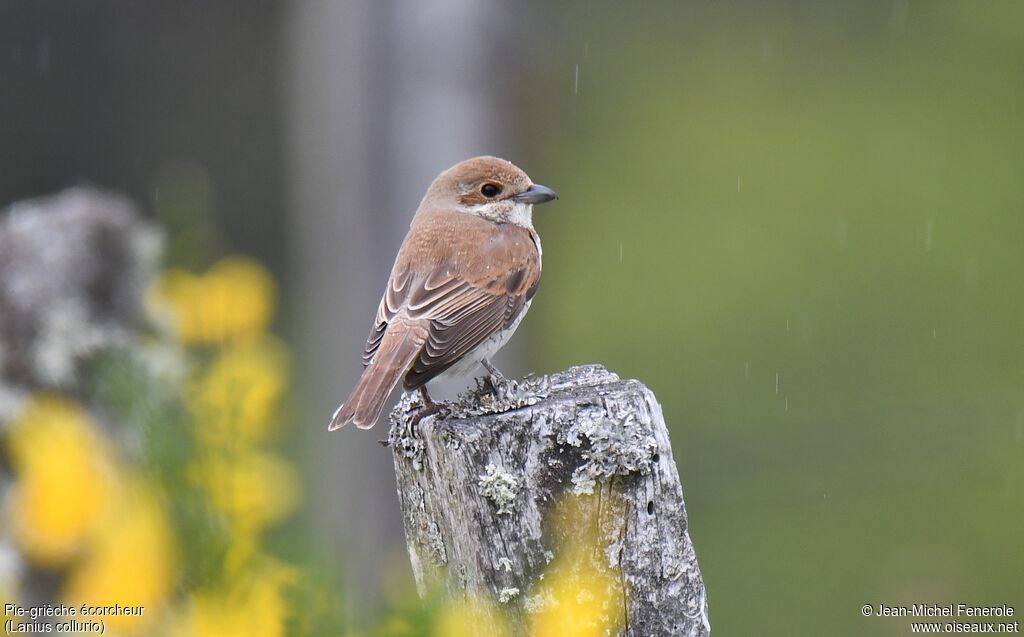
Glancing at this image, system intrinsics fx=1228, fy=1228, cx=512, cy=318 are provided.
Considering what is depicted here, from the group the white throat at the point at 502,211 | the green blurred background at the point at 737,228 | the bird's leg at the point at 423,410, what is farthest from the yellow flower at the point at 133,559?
the green blurred background at the point at 737,228

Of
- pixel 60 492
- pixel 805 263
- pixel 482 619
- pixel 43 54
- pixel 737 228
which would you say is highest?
pixel 43 54

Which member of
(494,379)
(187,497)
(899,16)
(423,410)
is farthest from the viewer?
(899,16)

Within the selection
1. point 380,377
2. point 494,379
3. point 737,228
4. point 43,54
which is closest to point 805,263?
point 737,228

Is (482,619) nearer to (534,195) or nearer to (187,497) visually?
(187,497)

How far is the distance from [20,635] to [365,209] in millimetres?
3778

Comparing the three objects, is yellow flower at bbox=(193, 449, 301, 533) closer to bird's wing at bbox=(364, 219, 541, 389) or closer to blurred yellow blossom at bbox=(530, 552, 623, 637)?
blurred yellow blossom at bbox=(530, 552, 623, 637)

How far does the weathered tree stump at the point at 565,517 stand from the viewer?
261 cm

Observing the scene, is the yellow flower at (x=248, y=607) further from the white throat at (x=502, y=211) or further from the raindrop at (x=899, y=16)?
the raindrop at (x=899, y=16)

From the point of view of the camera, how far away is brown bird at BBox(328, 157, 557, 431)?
150 inches

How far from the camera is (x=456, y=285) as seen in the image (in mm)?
4270

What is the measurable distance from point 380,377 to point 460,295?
1.92ft

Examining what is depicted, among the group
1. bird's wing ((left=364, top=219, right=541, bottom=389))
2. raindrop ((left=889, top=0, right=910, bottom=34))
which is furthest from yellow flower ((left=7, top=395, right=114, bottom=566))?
raindrop ((left=889, top=0, right=910, bottom=34))

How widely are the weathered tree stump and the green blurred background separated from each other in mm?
3168

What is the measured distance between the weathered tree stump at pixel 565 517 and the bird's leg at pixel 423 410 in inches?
Result: 7.4
